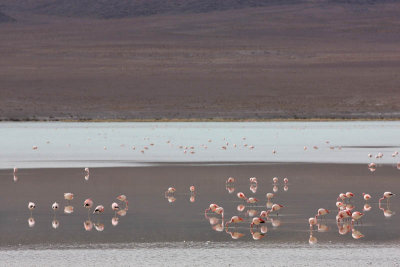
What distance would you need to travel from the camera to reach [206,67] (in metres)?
71.9

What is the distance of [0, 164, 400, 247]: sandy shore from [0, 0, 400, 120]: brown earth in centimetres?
3238

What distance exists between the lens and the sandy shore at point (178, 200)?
10047 millimetres

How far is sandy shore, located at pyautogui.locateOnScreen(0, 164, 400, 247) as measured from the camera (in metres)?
10.0

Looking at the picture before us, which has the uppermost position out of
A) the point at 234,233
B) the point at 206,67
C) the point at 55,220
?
the point at 206,67

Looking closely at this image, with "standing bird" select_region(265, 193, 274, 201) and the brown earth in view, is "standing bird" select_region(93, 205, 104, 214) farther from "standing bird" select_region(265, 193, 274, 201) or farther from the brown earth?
the brown earth

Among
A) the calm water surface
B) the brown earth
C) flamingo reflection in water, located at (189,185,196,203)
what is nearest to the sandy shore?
flamingo reflection in water, located at (189,185,196,203)

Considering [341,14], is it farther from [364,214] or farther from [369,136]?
[364,214]

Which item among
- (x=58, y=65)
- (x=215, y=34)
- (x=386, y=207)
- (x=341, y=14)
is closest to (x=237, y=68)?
(x=58, y=65)

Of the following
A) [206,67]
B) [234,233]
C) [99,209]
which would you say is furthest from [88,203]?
[206,67]

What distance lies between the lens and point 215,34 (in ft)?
318

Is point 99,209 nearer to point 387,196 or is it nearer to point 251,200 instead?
point 251,200

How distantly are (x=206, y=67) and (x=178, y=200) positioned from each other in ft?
194

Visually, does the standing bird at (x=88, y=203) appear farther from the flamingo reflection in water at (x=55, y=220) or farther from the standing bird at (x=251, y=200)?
the standing bird at (x=251, y=200)

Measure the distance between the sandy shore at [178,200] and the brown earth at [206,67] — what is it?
32.4 metres
